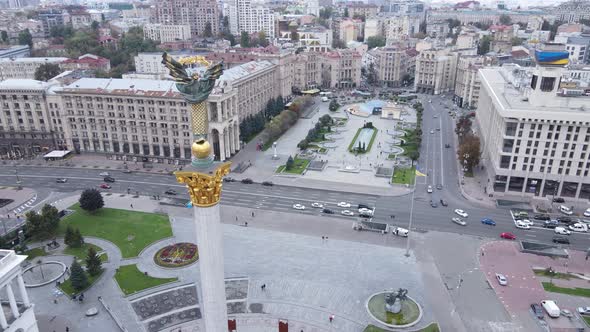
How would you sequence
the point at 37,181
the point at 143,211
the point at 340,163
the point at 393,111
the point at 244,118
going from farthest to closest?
the point at 393,111, the point at 244,118, the point at 340,163, the point at 37,181, the point at 143,211

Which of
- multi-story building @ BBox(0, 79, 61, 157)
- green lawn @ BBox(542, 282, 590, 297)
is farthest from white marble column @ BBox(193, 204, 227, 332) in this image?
multi-story building @ BBox(0, 79, 61, 157)

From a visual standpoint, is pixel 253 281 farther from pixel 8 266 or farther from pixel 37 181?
pixel 37 181

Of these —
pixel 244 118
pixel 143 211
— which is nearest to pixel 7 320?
pixel 143 211

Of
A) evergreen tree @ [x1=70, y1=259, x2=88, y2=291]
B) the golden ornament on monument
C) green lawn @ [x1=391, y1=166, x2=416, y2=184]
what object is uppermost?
the golden ornament on monument

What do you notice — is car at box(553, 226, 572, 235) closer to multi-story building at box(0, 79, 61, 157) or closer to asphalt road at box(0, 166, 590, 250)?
asphalt road at box(0, 166, 590, 250)

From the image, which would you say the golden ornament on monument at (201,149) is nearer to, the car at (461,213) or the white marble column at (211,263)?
the white marble column at (211,263)

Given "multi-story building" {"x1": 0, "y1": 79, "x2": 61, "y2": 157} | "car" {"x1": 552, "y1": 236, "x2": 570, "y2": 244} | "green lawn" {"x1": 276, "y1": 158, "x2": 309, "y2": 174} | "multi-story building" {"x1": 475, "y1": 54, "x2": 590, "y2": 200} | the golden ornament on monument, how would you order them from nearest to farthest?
the golden ornament on monument
"car" {"x1": 552, "y1": 236, "x2": 570, "y2": 244}
"multi-story building" {"x1": 475, "y1": 54, "x2": 590, "y2": 200}
"green lawn" {"x1": 276, "y1": 158, "x2": 309, "y2": 174}
"multi-story building" {"x1": 0, "y1": 79, "x2": 61, "y2": 157}
